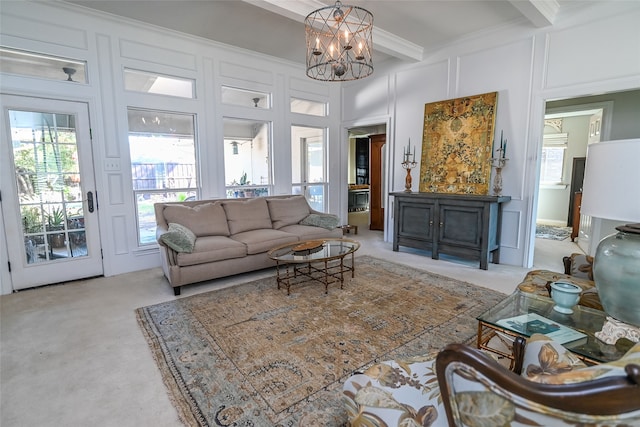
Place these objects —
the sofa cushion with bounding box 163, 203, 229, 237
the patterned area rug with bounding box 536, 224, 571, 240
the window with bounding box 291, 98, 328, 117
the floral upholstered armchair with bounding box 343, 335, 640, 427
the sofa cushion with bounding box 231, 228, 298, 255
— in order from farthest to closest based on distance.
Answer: the patterned area rug with bounding box 536, 224, 571, 240
the window with bounding box 291, 98, 328, 117
the sofa cushion with bounding box 163, 203, 229, 237
the sofa cushion with bounding box 231, 228, 298, 255
the floral upholstered armchair with bounding box 343, 335, 640, 427

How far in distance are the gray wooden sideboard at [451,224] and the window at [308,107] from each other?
2364 millimetres

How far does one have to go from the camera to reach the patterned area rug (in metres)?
6.00

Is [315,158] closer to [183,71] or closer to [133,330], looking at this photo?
[183,71]

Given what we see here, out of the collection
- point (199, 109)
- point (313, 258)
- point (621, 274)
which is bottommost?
point (313, 258)

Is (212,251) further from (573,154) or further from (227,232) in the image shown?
(573,154)

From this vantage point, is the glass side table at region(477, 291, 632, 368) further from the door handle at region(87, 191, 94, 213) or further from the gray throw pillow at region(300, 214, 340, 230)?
the door handle at region(87, 191, 94, 213)

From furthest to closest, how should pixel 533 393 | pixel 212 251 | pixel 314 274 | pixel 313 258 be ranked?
pixel 314 274 → pixel 212 251 → pixel 313 258 → pixel 533 393

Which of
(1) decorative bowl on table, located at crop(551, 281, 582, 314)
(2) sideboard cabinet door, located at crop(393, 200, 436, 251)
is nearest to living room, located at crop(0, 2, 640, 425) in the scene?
(2) sideboard cabinet door, located at crop(393, 200, 436, 251)

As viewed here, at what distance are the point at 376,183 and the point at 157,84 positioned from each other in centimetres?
446

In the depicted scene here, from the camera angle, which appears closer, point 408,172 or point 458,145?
point 458,145

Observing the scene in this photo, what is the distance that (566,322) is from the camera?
1703 millimetres

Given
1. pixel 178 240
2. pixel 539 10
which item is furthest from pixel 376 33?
pixel 178 240

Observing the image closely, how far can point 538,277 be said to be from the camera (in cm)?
244

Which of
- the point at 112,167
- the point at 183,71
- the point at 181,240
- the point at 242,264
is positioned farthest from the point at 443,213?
the point at 112,167
